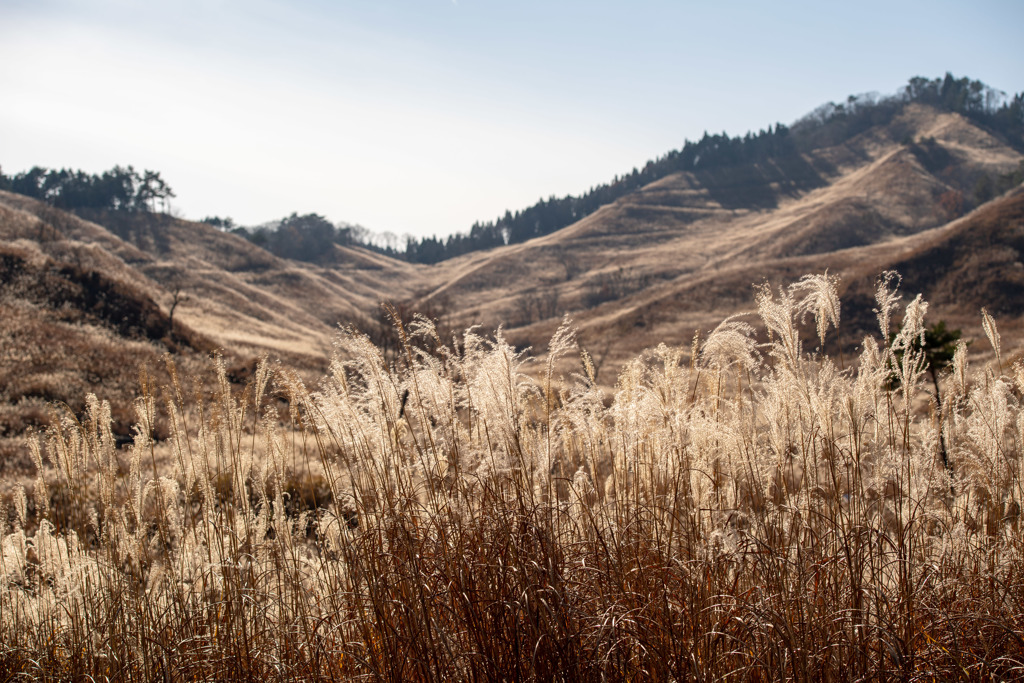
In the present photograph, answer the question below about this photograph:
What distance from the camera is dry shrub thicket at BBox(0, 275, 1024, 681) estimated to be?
8.18 feet

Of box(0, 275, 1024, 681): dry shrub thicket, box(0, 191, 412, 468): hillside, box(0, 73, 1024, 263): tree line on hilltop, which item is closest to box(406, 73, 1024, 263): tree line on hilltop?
box(0, 73, 1024, 263): tree line on hilltop

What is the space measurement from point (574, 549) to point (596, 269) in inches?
3836

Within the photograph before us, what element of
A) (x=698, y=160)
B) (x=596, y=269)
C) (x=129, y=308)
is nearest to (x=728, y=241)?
(x=596, y=269)

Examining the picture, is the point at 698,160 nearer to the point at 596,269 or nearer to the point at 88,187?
the point at 596,269

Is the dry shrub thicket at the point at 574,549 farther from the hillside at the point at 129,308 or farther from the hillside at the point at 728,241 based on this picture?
the hillside at the point at 728,241

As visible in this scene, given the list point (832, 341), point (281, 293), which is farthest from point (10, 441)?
point (281, 293)

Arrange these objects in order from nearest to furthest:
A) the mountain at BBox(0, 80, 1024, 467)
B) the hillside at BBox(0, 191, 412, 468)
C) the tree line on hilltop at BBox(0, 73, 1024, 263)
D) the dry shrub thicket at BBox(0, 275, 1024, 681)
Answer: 1. the dry shrub thicket at BBox(0, 275, 1024, 681)
2. the hillside at BBox(0, 191, 412, 468)
3. the mountain at BBox(0, 80, 1024, 467)
4. the tree line on hilltop at BBox(0, 73, 1024, 263)

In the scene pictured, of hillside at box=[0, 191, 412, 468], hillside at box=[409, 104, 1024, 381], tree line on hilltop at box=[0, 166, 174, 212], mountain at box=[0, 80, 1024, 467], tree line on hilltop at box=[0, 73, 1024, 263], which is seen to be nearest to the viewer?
hillside at box=[0, 191, 412, 468]

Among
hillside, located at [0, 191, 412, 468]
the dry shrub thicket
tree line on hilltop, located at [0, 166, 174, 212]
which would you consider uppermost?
tree line on hilltop, located at [0, 166, 174, 212]

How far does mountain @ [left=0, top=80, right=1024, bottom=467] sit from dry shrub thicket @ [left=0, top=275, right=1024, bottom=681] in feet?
5.18

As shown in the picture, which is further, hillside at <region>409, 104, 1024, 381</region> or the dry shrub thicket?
hillside at <region>409, 104, 1024, 381</region>

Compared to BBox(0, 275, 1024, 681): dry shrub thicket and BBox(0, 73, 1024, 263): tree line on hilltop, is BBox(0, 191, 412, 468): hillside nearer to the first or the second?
BBox(0, 275, 1024, 681): dry shrub thicket

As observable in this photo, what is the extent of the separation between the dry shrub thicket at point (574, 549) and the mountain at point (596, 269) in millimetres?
1578

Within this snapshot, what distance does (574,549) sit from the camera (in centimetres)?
311
